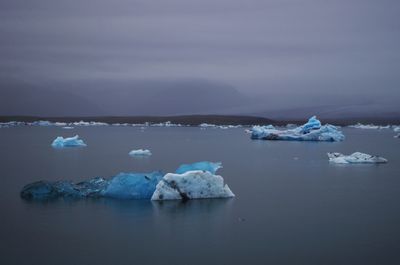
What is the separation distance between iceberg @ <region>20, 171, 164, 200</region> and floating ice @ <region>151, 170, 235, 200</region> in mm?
289

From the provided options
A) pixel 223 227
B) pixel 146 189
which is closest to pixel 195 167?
pixel 146 189

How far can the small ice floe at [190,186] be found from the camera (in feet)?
34.9

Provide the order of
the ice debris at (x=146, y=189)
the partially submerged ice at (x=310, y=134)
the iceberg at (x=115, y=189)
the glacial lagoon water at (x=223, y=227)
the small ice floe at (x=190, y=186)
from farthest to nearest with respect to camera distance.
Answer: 1. the partially submerged ice at (x=310, y=134)
2. the iceberg at (x=115, y=189)
3. the ice debris at (x=146, y=189)
4. the small ice floe at (x=190, y=186)
5. the glacial lagoon water at (x=223, y=227)

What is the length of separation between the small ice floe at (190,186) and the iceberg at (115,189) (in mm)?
289

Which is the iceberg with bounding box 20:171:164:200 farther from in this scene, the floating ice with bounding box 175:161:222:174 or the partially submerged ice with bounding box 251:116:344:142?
the partially submerged ice with bounding box 251:116:344:142

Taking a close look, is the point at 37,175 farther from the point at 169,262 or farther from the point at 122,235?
the point at 169,262

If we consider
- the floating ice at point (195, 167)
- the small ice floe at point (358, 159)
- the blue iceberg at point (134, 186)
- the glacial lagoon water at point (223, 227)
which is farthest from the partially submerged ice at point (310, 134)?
the blue iceberg at point (134, 186)

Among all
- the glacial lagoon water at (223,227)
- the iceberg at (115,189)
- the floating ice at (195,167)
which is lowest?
the glacial lagoon water at (223,227)

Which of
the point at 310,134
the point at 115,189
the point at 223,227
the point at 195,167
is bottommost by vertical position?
the point at 223,227

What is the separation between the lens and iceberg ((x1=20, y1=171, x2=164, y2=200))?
11.0 meters

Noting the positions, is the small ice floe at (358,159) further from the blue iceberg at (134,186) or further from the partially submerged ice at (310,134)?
the partially submerged ice at (310,134)

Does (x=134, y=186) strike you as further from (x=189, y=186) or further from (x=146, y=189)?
(x=189, y=186)

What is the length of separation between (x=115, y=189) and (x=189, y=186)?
4.96 feet

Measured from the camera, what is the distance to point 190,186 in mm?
10852
